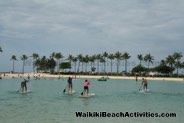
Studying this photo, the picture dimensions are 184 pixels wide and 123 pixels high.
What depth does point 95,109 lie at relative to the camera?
26.9 meters

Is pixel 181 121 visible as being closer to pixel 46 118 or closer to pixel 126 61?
pixel 46 118

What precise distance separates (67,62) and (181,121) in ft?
566

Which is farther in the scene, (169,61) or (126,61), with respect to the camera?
(126,61)

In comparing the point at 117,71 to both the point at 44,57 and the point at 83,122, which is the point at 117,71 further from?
the point at 83,122

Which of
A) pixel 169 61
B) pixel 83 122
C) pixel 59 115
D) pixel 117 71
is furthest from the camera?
pixel 117 71

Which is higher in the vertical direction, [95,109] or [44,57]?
[44,57]

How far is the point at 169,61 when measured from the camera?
16225 cm

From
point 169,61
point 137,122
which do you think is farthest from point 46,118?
point 169,61

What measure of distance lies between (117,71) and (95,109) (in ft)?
490

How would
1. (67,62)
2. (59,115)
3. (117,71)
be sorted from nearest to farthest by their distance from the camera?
(59,115)
(117,71)
(67,62)

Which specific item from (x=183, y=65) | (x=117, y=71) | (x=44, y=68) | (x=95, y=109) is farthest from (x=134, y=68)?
(x=95, y=109)

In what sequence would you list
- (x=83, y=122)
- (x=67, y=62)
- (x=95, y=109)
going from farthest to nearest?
(x=67, y=62) < (x=95, y=109) < (x=83, y=122)

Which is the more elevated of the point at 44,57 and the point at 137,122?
the point at 44,57

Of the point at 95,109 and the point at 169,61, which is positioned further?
the point at 169,61
